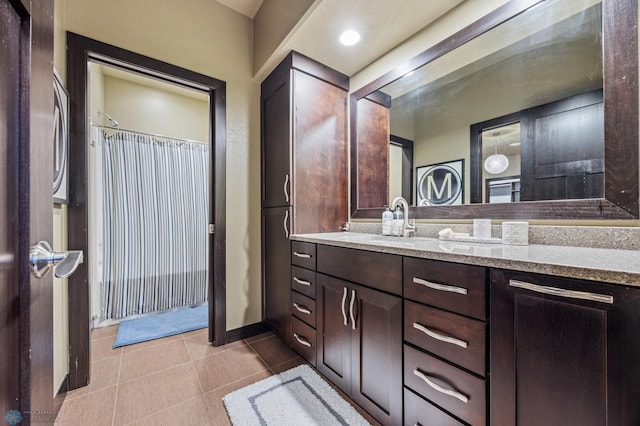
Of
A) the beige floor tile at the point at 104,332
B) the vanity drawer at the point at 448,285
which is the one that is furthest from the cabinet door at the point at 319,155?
the beige floor tile at the point at 104,332

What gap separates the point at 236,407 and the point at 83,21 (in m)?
2.46

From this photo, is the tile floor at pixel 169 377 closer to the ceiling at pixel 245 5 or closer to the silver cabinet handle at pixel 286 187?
the silver cabinet handle at pixel 286 187

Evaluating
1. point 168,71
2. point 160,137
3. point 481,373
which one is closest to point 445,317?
point 481,373

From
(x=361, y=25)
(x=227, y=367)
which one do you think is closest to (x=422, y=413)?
(x=227, y=367)

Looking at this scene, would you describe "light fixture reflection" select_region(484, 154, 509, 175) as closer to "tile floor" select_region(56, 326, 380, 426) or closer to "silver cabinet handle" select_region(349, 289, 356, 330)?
"silver cabinet handle" select_region(349, 289, 356, 330)

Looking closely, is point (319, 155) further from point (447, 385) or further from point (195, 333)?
point (195, 333)

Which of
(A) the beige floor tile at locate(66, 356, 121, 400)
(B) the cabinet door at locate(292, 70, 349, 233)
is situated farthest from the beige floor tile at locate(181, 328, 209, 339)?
(B) the cabinet door at locate(292, 70, 349, 233)

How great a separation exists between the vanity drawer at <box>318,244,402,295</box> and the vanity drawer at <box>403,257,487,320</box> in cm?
6

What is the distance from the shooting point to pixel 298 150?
1.92 meters

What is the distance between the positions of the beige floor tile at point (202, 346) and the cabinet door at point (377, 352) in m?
1.14

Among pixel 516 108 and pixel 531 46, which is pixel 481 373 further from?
pixel 531 46

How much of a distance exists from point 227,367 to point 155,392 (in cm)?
41

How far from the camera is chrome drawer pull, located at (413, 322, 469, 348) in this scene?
88cm

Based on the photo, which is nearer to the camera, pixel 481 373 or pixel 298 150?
pixel 481 373
